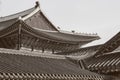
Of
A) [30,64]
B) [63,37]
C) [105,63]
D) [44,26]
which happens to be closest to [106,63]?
[105,63]

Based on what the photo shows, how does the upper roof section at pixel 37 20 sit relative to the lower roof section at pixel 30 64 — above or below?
below

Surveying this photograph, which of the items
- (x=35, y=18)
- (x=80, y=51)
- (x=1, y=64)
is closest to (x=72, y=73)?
(x=1, y=64)

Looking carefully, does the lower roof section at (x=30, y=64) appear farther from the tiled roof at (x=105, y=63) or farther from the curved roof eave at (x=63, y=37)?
the curved roof eave at (x=63, y=37)

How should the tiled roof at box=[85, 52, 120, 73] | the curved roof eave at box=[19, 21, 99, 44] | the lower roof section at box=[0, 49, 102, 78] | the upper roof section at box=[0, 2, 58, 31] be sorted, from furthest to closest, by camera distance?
1. the upper roof section at box=[0, 2, 58, 31]
2. the curved roof eave at box=[19, 21, 99, 44]
3. the tiled roof at box=[85, 52, 120, 73]
4. the lower roof section at box=[0, 49, 102, 78]

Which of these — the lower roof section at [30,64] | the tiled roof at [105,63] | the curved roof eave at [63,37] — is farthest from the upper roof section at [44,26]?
the lower roof section at [30,64]

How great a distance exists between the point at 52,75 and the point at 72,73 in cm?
135

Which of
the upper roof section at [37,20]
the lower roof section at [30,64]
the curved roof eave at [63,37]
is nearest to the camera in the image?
the lower roof section at [30,64]

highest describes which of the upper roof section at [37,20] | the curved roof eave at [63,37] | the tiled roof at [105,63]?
the tiled roof at [105,63]

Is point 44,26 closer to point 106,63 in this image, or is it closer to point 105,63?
point 105,63

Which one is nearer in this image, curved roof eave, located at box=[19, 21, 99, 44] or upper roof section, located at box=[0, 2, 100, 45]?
curved roof eave, located at box=[19, 21, 99, 44]

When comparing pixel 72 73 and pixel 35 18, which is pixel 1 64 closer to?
pixel 72 73

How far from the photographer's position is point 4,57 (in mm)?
10086

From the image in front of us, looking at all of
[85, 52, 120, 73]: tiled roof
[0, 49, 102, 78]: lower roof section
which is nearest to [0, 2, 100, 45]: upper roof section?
[85, 52, 120, 73]: tiled roof

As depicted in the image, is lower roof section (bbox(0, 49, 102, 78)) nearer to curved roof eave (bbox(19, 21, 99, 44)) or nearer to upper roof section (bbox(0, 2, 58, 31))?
curved roof eave (bbox(19, 21, 99, 44))
